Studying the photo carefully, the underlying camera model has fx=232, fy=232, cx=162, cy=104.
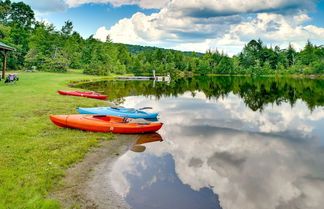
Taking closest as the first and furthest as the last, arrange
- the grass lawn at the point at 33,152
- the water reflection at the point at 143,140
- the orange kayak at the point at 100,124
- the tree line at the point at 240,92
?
the grass lawn at the point at 33,152 → the water reflection at the point at 143,140 → the orange kayak at the point at 100,124 → the tree line at the point at 240,92

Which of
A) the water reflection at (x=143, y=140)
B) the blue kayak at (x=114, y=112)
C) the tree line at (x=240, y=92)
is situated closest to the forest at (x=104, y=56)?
the tree line at (x=240, y=92)

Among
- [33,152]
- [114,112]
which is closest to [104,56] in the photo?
[114,112]

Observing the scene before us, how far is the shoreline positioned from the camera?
7.75 metres

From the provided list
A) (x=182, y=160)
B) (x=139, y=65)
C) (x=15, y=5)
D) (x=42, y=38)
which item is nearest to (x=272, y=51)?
(x=139, y=65)

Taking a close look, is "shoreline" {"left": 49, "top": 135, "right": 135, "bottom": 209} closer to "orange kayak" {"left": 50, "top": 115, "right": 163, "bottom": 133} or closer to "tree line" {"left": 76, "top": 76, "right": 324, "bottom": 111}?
"orange kayak" {"left": 50, "top": 115, "right": 163, "bottom": 133}

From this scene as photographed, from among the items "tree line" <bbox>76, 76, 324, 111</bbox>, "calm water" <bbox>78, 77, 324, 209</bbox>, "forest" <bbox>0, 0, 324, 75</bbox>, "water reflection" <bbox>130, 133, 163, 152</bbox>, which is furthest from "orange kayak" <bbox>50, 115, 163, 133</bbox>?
"forest" <bbox>0, 0, 324, 75</bbox>

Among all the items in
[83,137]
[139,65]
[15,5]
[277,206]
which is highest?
[15,5]

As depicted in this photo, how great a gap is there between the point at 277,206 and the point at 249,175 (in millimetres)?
2516

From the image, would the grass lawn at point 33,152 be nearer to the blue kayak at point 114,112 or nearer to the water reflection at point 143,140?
the water reflection at point 143,140

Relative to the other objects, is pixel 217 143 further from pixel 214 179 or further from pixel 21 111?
pixel 21 111

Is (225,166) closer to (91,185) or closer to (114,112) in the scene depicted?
(91,185)

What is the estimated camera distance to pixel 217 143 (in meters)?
16.1

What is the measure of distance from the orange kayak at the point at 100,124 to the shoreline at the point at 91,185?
2.79 m

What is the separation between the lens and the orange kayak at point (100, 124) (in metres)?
15.0
